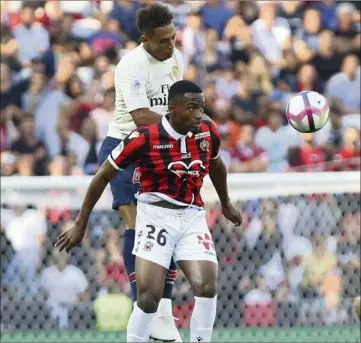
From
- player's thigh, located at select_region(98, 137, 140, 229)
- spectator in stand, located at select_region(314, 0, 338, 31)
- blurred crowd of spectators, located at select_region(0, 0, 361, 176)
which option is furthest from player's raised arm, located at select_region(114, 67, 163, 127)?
spectator in stand, located at select_region(314, 0, 338, 31)

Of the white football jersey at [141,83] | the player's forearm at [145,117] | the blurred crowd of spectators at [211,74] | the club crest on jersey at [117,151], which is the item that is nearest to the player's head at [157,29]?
the white football jersey at [141,83]

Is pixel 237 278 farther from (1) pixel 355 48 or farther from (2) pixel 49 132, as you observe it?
(1) pixel 355 48

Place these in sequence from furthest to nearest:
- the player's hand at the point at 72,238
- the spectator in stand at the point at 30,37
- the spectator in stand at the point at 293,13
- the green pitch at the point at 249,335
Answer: the spectator in stand at the point at 293,13 → the spectator in stand at the point at 30,37 → the green pitch at the point at 249,335 → the player's hand at the point at 72,238

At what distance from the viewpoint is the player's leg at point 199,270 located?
275 inches

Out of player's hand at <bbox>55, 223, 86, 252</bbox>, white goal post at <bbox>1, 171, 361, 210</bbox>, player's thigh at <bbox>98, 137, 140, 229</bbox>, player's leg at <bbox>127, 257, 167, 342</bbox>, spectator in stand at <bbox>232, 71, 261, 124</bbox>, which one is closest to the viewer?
player's leg at <bbox>127, 257, 167, 342</bbox>

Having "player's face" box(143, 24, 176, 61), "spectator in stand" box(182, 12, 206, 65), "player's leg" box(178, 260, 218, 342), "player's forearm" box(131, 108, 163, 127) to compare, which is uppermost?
"spectator in stand" box(182, 12, 206, 65)

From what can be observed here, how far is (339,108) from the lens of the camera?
14133 millimetres

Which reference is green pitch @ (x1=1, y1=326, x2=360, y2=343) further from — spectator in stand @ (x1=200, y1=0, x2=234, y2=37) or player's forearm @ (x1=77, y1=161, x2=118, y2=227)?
spectator in stand @ (x1=200, y1=0, x2=234, y2=37)

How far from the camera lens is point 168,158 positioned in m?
7.11

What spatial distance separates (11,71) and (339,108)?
412 centimetres

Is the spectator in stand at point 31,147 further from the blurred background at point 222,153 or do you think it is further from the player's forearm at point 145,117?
the player's forearm at point 145,117

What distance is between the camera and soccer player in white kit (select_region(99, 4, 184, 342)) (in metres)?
7.35

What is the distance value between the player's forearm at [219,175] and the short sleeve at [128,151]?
63 cm

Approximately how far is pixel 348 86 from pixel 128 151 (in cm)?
791
